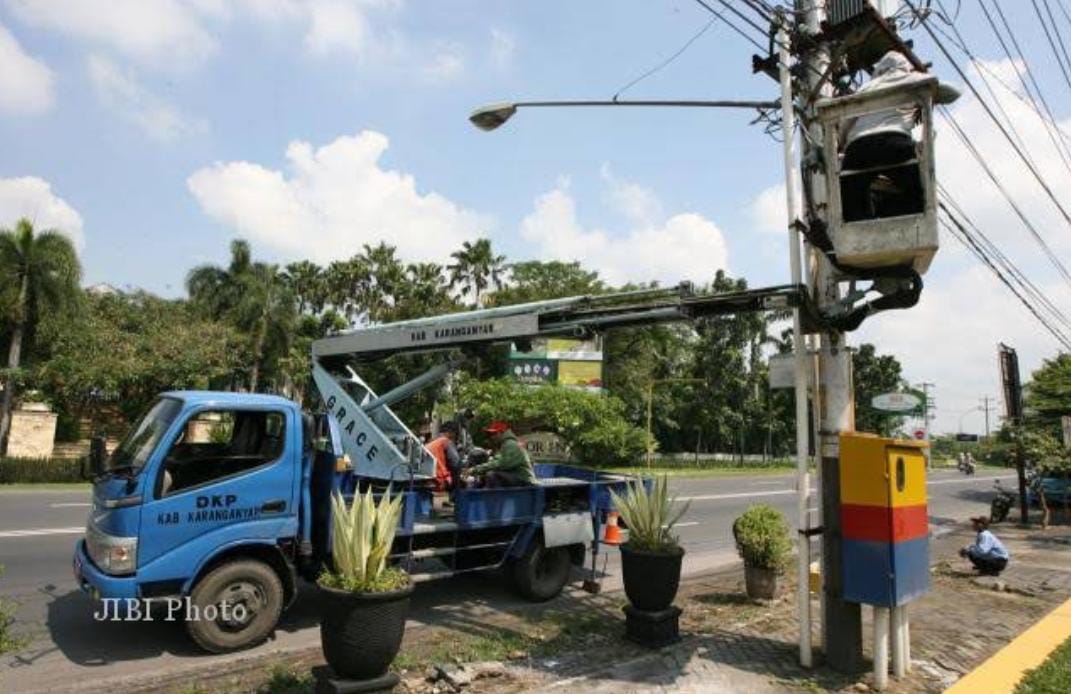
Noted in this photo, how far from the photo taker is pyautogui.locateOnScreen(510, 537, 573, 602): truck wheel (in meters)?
8.91

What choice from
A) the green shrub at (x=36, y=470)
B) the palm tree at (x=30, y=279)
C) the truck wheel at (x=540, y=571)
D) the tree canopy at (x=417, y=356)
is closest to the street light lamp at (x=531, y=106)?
the truck wheel at (x=540, y=571)

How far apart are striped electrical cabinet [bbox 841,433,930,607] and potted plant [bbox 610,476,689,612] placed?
1.52m

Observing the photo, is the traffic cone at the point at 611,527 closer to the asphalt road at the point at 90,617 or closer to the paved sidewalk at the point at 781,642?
the asphalt road at the point at 90,617

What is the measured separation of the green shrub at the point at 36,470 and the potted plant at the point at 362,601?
22.7m

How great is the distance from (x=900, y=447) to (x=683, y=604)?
12.0 ft

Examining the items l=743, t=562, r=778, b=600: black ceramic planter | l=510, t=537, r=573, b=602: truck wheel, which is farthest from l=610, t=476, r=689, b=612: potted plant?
l=743, t=562, r=778, b=600: black ceramic planter

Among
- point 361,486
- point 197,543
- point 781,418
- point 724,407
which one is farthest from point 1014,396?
point 781,418

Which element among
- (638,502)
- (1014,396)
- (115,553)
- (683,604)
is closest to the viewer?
(115,553)

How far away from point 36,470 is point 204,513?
22.3m

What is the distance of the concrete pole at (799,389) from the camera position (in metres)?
6.40

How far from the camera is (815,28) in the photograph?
23.0 feet

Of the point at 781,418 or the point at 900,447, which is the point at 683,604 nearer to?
the point at 900,447

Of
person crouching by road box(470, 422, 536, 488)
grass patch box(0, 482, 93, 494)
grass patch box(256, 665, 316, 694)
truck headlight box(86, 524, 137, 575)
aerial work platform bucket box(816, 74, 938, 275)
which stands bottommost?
grass patch box(256, 665, 316, 694)
